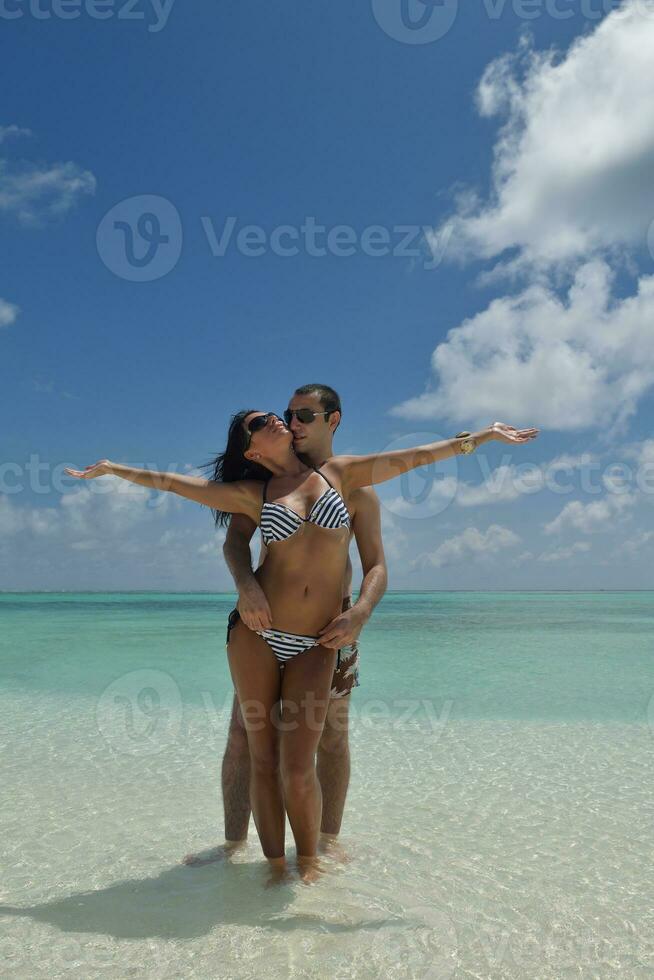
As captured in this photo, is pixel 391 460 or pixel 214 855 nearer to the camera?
pixel 391 460

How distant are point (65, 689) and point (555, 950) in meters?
8.92

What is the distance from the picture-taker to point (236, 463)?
3.88 metres

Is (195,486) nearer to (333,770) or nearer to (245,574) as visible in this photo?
(245,574)

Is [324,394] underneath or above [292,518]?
above

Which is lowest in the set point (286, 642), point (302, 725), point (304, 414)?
point (302, 725)

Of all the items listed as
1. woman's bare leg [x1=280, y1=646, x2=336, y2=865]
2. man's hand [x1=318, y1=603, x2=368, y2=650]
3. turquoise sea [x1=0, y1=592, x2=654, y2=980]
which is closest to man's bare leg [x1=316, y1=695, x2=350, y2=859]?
turquoise sea [x1=0, y1=592, x2=654, y2=980]

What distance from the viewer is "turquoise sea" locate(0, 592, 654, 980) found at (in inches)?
118

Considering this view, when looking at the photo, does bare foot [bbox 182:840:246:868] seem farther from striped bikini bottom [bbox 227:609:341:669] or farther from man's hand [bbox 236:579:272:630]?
man's hand [bbox 236:579:272:630]

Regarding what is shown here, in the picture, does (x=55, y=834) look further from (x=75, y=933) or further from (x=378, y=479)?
(x=378, y=479)

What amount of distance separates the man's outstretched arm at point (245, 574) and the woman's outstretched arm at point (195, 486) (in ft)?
0.33

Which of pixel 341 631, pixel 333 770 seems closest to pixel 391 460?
pixel 341 631

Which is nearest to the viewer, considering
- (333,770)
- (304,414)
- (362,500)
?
(304,414)

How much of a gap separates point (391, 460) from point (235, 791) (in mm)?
2055
